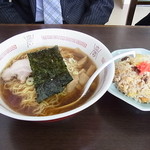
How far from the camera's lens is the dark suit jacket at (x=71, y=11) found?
1318 millimetres

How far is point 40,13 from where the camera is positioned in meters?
1.32

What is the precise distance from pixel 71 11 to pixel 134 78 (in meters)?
0.78

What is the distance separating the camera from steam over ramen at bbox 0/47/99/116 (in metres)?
0.65

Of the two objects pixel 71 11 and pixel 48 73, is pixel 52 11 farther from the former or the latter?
pixel 48 73

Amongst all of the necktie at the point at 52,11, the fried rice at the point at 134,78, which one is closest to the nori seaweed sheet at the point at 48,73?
the fried rice at the point at 134,78

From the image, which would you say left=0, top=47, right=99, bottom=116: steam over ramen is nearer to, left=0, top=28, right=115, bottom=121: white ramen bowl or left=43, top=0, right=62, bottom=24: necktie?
left=0, top=28, right=115, bottom=121: white ramen bowl

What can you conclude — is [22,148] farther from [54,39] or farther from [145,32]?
[145,32]

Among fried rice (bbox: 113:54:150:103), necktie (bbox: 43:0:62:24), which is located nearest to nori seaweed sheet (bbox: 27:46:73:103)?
fried rice (bbox: 113:54:150:103)

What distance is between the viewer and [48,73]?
68cm

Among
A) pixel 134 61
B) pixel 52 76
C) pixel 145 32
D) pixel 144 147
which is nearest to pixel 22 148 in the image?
pixel 52 76

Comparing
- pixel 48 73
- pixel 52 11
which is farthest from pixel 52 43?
pixel 52 11

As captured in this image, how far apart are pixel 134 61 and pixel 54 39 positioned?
316 millimetres

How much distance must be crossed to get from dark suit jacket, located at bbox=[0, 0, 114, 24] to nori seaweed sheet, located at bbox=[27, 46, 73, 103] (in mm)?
659

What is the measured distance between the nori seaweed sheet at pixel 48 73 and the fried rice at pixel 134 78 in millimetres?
186
